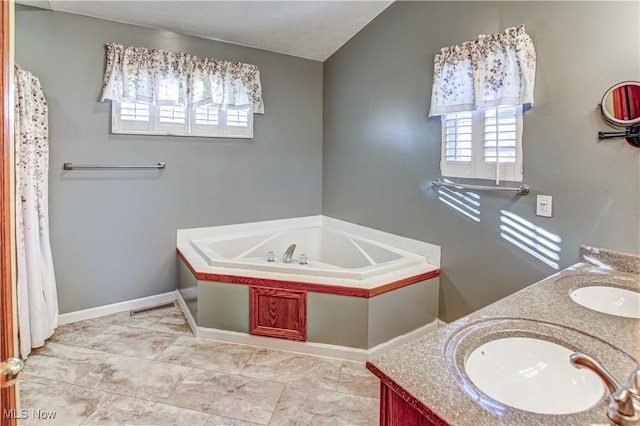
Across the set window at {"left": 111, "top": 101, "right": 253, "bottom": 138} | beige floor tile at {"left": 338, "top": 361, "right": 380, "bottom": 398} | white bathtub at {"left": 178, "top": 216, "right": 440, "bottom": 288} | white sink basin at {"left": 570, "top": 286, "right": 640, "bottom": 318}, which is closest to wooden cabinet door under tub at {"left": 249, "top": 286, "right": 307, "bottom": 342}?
white bathtub at {"left": 178, "top": 216, "right": 440, "bottom": 288}

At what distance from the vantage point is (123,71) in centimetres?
286

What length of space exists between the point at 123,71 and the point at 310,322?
2525 millimetres

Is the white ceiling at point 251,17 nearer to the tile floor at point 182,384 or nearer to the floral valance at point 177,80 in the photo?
the floral valance at point 177,80

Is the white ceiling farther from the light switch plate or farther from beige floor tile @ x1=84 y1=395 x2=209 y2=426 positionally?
beige floor tile @ x1=84 y1=395 x2=209 y2=426

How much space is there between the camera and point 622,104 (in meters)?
1.67

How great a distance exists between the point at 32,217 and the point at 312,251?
2.41 meters

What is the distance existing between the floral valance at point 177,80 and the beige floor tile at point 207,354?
6.70ft

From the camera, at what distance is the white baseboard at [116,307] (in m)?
2.88

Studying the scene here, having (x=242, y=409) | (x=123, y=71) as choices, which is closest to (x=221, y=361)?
(x=242, y=409)

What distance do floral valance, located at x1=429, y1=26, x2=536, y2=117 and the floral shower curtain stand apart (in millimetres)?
2815

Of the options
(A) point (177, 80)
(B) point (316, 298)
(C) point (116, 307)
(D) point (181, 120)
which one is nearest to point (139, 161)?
(D) point (181, 120)

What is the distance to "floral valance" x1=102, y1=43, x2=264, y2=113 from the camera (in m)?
2.86

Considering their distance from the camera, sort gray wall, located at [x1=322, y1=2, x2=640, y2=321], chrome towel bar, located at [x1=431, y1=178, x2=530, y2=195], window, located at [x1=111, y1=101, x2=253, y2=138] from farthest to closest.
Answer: window, located at [x1=111, y1=101, x2=253, y2=138]
chrome towel bar, located at [x1=431, y1=178, x2=530, y2=195]
gray wall, located at [x1=322, y1=2, x2=640, y2=321]

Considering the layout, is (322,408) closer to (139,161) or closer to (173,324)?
(173,324)
